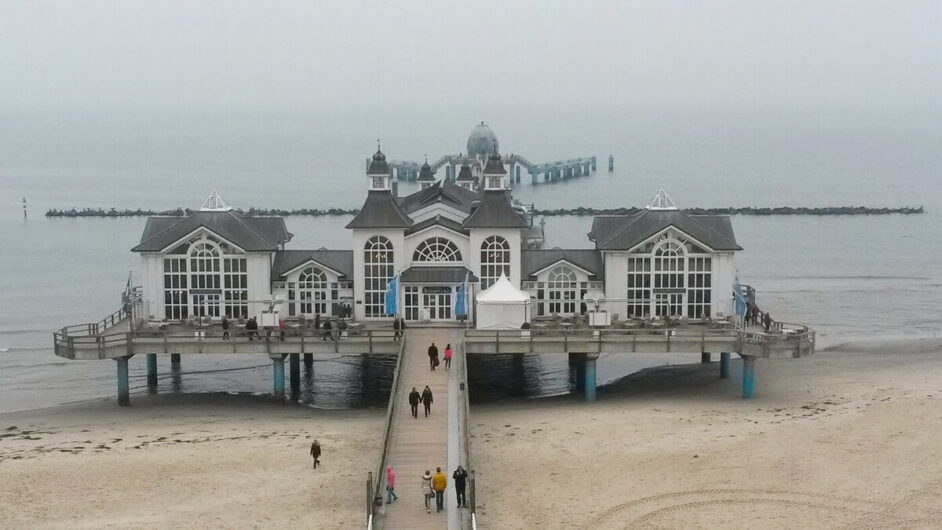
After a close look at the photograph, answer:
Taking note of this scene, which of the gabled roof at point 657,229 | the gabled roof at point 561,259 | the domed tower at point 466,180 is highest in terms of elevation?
the domed tower at point 466,180

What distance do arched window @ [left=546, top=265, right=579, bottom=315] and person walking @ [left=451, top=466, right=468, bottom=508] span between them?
20393 mm

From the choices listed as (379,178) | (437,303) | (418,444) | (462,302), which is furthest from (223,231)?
(418,444)

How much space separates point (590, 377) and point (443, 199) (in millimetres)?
14469

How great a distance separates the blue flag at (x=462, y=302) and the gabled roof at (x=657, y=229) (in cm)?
530

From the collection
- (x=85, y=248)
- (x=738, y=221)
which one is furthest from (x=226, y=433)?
(x=738, y=221)

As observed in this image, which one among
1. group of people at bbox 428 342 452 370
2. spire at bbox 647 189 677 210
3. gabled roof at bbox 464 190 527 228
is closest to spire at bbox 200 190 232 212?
gabled roof at bbox 464 190 527 228

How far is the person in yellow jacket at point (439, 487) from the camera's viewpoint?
27188 millimetres

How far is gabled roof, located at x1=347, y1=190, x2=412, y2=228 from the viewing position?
1850 inches

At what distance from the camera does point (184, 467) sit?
33.3 metres

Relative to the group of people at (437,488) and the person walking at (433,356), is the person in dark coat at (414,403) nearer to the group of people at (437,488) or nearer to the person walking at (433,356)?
the person walking at (433,356)

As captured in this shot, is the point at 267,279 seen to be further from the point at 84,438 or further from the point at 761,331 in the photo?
the point at 761,331

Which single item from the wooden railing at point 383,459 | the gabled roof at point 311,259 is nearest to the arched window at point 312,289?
the gabled roof at point 311,259

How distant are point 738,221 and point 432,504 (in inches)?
4103

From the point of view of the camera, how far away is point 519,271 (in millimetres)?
47375
